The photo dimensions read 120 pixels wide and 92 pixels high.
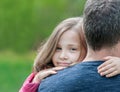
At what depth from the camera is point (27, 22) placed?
551 inches

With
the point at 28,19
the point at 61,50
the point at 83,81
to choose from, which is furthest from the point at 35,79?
the point at 28,19

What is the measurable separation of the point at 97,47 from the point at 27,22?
1202cm

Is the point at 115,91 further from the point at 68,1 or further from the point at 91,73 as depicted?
the point at 68,1

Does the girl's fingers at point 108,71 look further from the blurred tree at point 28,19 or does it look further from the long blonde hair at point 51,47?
the blurred tree at point 28,19

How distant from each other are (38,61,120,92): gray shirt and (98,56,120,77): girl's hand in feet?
0.05

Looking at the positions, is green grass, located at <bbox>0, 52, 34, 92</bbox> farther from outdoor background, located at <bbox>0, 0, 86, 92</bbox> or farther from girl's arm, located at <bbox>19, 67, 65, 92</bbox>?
girl's arm, located at <bbox>19, 67, 65, 92</bbox>

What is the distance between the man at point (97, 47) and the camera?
77.7 inches

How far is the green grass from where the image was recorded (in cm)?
1038

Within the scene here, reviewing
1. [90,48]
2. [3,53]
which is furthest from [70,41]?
[3,53]

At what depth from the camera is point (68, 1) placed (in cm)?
1407

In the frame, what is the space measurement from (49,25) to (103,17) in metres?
11.7

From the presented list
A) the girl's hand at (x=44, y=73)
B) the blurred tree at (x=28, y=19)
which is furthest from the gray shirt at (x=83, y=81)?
the blurred tree at (x=28, y=19)

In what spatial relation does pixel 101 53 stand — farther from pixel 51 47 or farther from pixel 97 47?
pixel 51 47

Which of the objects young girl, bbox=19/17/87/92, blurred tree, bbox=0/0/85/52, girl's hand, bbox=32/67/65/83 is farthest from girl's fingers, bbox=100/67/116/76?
blurred tree, bbox=0/0/85/52
